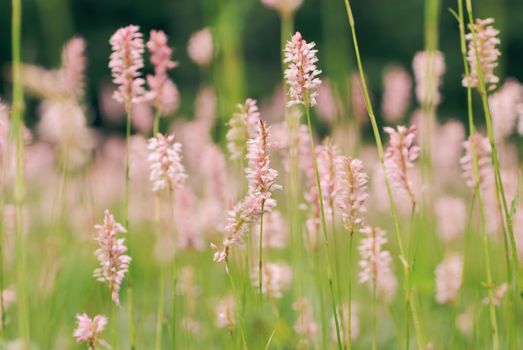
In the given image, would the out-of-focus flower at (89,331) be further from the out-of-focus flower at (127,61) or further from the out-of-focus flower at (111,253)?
the out-of-focus flower at (127,61)

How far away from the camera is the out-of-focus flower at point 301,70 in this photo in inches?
A: 43.0

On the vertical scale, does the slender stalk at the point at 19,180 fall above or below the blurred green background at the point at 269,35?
below

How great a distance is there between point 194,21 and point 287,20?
10265 mm

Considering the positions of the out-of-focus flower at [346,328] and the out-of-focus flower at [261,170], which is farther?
the out-of-focus flower at [346,328]

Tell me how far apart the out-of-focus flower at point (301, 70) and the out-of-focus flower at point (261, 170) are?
0.25 ft

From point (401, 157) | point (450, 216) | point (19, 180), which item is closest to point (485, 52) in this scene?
point (401, 157)

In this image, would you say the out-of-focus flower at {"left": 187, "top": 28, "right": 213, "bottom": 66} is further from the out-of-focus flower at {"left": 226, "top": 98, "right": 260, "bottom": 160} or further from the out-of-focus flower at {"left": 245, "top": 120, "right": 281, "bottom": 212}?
the out-of-focus flower at {"left": 245, "top": 120, "right": 281, "bottom": 212}

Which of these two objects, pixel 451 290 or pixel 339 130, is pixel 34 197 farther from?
pixel 451 290

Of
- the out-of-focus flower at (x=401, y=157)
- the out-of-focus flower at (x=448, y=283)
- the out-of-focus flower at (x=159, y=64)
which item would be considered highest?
the out-of-focus flower at (x=159, y=64)

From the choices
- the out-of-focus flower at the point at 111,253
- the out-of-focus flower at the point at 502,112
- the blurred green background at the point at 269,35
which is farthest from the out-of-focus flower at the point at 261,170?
the blurred green background at the point at 269,35

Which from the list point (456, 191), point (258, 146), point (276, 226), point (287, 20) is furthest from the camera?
point (456, 191)

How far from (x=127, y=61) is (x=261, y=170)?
349mm

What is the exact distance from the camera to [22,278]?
94cm

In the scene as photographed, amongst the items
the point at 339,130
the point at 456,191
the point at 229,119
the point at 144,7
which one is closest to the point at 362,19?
the point at 144,7
